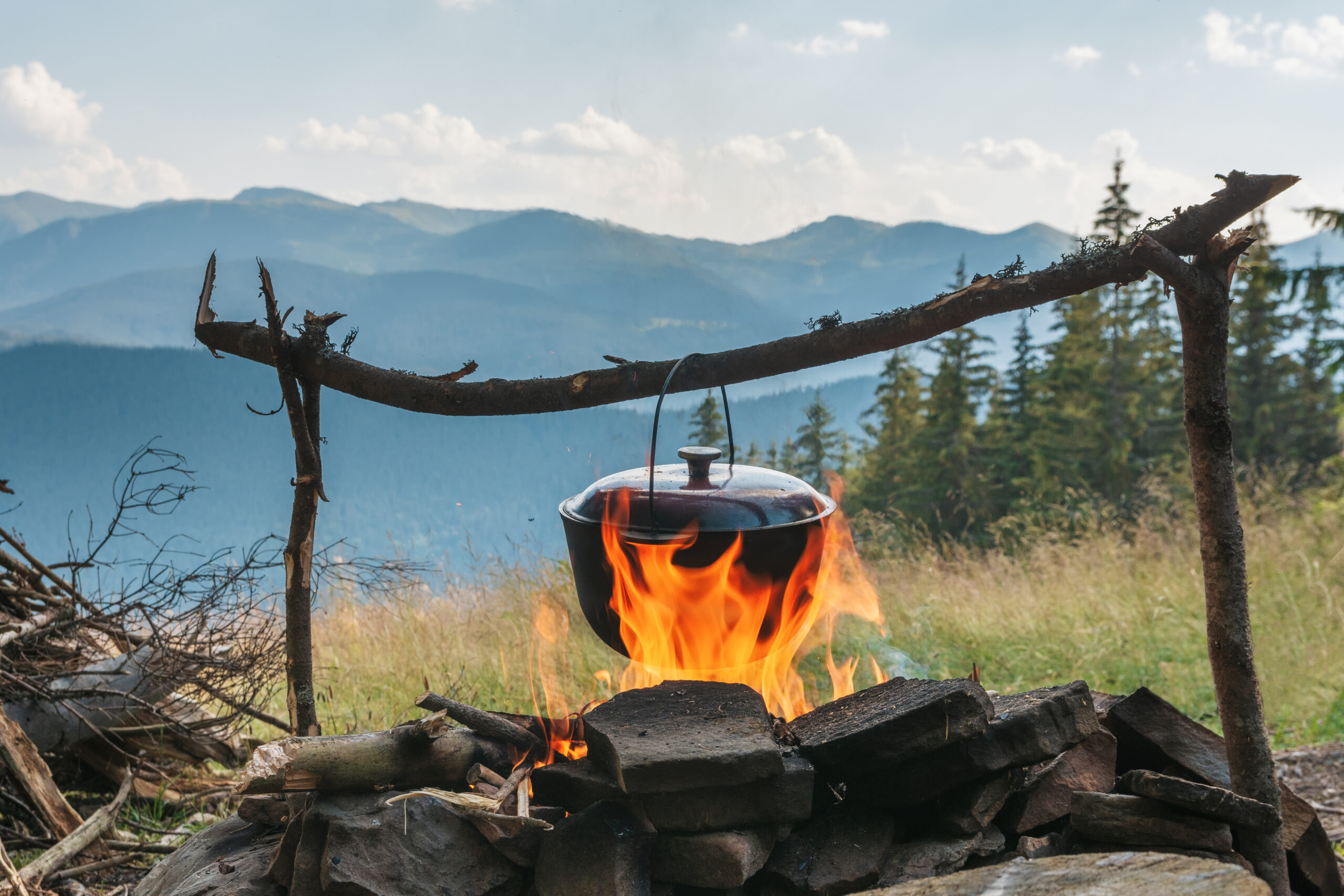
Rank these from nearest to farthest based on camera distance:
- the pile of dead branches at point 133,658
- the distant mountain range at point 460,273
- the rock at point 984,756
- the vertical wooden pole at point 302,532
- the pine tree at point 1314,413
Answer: the rock at point 984,756
the vertical wooden pole at point 302,532
the pile of dead branches at point 133,658
the pine tree at point 1314,413
the distant mountain range at point 460,273

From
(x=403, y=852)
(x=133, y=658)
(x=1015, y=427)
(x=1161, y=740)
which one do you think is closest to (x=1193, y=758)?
(x=1161, y=740)

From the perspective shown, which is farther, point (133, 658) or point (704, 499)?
point (133, 658)

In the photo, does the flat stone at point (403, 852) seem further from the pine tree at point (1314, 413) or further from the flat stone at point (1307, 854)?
the pine tree at point (1314, 413)

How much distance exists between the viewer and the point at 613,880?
1.72m

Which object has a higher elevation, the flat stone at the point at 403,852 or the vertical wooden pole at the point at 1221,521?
the vertical wooden pole at the point at 1221,521

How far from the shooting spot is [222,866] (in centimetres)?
205

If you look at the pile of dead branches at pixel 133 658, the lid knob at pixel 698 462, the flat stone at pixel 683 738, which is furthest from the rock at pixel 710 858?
the pile of dead branches at pixel 133 658

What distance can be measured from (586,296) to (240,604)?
155 feet

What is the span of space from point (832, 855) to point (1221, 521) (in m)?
1.08

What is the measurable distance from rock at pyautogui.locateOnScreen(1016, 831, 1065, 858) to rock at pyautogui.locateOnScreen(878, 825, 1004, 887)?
0.05 meters

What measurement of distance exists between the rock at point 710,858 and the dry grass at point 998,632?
7.67ft

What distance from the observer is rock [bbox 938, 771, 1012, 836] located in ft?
6.31

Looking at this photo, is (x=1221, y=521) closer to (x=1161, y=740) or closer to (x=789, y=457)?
(x=1161, y=740)

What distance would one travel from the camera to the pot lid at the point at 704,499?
6.72ft
